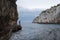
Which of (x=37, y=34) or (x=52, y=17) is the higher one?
(x=52, y=17)

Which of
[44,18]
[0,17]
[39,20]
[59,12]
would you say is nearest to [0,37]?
[0,17]

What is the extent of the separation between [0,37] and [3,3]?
2.56 meters

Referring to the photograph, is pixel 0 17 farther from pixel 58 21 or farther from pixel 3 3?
pixel 58 21

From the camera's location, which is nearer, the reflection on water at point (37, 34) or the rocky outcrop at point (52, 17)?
the reflection on water at point (37, 34)

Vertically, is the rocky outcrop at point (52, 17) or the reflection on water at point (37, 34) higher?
the rocky outcrop at point (52, 17)

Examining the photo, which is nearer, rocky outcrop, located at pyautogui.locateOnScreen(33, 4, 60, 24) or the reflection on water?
the reflection on water

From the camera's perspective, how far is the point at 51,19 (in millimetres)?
135000

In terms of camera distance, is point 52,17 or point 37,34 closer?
point 37,34

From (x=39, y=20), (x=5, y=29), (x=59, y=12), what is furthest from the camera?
(x=39, y=20)

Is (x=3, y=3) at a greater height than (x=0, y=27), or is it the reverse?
(x=3, y=3)

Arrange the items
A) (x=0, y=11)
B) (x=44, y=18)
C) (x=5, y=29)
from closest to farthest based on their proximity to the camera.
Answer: (x=0, y=11), (x=5, y=29), (x=44, y=18)

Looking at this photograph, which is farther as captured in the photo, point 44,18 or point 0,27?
point 44,18

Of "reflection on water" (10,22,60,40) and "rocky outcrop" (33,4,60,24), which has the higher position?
"rocky outcrop" (33,4,60,24)

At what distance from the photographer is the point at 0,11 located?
1165 centimetres
